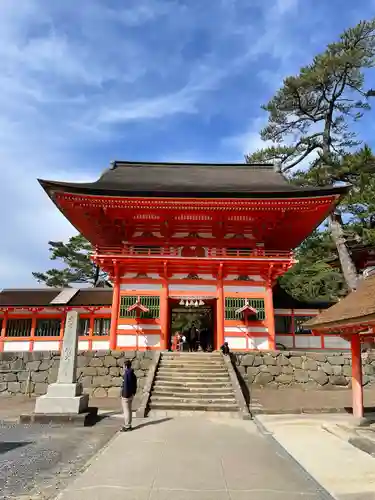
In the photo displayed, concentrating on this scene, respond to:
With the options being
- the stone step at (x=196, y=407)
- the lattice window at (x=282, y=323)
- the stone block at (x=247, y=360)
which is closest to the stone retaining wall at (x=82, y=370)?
the stone step at (x=196, y=407)

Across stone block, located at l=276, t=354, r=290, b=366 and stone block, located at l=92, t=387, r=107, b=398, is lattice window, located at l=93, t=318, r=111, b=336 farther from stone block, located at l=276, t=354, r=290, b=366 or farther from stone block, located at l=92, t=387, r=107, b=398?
stone block, located at l=276, t=354, r=290, b=366

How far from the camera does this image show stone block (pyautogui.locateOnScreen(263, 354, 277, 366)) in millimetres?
17000

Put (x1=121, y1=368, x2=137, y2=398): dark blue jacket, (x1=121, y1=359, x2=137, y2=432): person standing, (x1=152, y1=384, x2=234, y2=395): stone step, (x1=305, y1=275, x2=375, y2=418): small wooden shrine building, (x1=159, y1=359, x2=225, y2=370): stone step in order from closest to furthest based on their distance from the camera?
1. (x1=305, y1=275, x2=375, y2=418): small wooden shrine building
2. (x1=121, y1=359, x2=137, y2=432): person standing
3. (x1=121, y1=368, x2=137, y2=398): dark blue jacket
4. (x1=152, y1=384, x2=234, y2=395): stone step
5. (x1=159, y1=359, x2=225, y2=370): stone step

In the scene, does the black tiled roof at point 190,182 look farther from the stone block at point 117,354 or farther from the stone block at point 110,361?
the stone block at point 110,361

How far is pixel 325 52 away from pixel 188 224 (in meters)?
19.1

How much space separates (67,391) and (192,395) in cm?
481

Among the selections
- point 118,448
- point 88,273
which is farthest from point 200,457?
point 88,273

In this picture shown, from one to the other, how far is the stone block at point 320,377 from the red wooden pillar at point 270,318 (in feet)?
6.97

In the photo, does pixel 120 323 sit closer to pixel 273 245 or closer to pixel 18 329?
pixel 18 329

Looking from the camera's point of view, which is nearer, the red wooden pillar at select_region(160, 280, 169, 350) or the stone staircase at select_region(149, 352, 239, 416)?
the stone staircase at select_region(149, 352, 239, 416)

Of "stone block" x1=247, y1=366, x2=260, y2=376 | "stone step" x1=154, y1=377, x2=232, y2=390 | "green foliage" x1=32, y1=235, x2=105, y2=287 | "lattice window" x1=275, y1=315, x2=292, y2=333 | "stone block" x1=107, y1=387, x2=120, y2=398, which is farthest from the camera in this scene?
"green foliage" x1=32, y1=235, x2=105, y2=287

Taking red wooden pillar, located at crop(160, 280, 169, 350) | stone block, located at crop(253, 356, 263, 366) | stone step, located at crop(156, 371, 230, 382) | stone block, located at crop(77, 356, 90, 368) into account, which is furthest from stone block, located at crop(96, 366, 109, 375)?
stone block, located at crop(253, 356, 263, 366)

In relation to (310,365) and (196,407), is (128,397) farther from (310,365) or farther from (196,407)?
(310,365)

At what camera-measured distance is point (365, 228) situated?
25.3m
